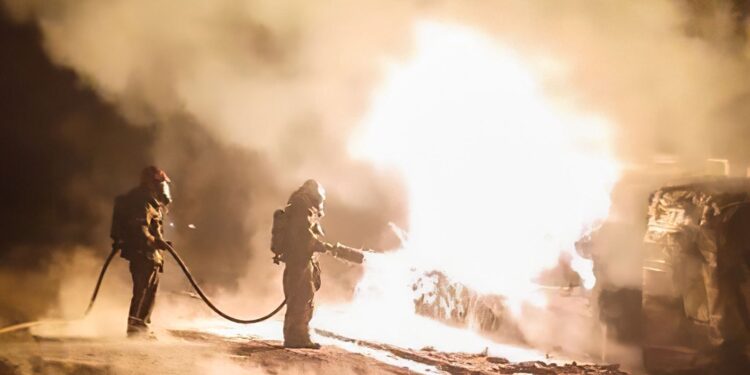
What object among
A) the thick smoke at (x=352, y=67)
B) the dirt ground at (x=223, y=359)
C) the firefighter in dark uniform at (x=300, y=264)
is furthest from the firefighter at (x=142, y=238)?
the thick smoke at (x=352, y=67)

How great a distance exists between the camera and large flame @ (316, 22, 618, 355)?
8.73 meters

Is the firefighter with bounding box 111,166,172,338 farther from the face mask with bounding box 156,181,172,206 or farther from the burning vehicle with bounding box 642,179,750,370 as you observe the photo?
the burning vehicle with bounding box 642,179,750,370

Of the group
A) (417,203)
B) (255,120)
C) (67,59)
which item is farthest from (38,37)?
(417,203)

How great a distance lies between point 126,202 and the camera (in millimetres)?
6027

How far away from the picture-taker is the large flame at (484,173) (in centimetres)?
873

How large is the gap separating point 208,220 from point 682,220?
381 inches

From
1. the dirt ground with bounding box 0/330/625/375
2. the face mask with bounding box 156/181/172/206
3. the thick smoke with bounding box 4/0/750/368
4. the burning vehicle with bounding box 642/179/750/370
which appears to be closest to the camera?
the dirt ground with bounding box 0/330/625/375

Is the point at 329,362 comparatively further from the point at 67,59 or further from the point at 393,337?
the point at 67,59

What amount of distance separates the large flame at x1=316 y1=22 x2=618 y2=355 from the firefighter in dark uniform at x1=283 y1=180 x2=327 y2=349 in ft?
7.24

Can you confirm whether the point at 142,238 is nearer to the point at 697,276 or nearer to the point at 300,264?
the point at 300,264

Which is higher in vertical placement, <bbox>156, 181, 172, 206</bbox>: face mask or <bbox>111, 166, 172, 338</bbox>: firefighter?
<bbox>156, 181, 172, 206</bbox>: face mask

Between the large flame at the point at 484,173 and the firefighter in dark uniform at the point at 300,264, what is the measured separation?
221cm

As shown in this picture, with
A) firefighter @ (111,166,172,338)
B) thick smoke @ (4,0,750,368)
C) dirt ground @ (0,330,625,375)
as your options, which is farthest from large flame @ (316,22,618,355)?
firefighter @ (111,166,172,338)

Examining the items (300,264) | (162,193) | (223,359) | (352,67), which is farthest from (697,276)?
(352,67)
